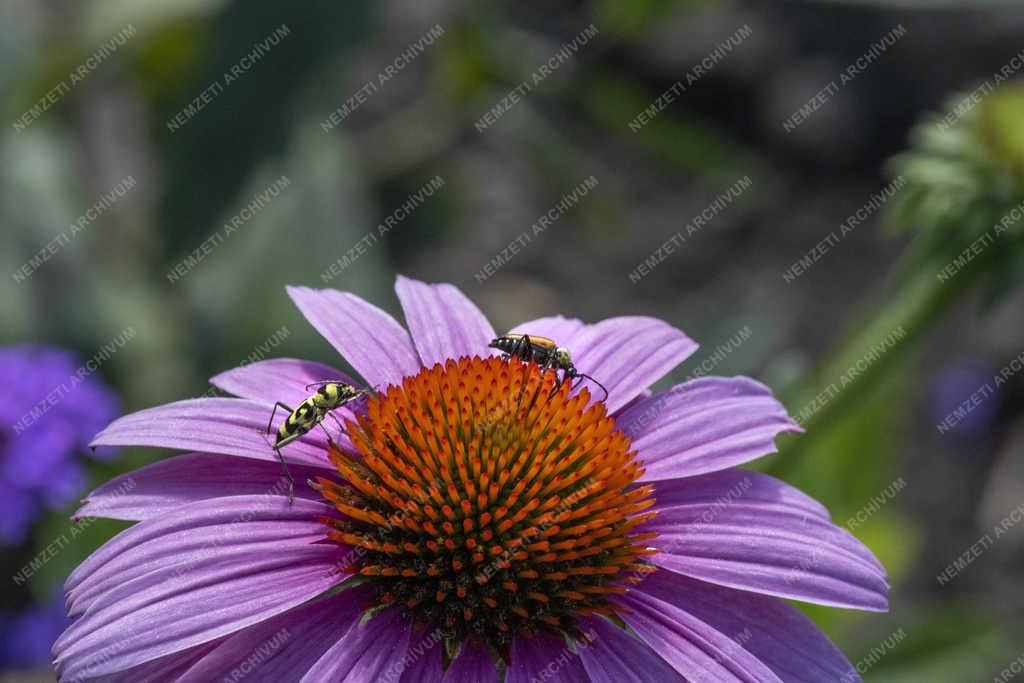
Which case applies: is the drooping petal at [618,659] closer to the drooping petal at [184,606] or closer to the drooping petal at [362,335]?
the drooping petal at [184,606]

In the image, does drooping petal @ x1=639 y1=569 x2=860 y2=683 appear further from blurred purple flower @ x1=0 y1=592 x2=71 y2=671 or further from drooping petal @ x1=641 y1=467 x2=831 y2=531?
blurred purple flower @ x1=0 y1=592 x2=71 y2=671

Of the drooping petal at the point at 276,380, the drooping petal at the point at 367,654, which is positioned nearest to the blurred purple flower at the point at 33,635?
the drooping petal at the point at 276,380

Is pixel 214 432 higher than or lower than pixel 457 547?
higher

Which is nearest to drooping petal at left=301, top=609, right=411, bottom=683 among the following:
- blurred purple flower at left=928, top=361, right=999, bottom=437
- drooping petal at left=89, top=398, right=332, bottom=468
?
drooping petal at left=89, top=398, right=332, bottom=468

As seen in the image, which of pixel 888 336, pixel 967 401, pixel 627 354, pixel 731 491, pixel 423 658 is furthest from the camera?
pixel 967 401

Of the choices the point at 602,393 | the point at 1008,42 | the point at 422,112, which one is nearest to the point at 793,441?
the point at 602,393

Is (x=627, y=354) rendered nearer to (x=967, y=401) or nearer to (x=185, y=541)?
(x=185, y=541)

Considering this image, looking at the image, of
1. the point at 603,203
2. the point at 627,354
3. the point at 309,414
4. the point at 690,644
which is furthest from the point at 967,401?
the point at 309,414
